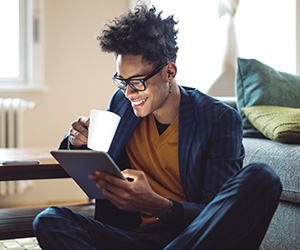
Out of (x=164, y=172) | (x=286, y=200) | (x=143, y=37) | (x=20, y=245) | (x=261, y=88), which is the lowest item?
(x=20, y=245)

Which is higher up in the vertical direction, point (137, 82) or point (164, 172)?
point (137, 82)

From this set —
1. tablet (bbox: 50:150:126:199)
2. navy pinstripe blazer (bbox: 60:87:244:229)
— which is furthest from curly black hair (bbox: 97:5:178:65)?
tablet (bbox: 50:150:126:199)

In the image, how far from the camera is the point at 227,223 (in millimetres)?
1047

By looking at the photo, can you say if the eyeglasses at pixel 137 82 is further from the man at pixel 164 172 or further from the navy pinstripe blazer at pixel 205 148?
the navy pinstripe blazer at pixel 205 148

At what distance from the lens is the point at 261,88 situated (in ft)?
6.50

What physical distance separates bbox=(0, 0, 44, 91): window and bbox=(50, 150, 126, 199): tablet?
1904mm

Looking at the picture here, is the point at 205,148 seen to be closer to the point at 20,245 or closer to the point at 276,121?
the point at 276,121

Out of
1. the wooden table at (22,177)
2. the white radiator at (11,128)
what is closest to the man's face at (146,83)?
the wooden table at (22,177)

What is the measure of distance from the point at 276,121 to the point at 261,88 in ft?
0.91

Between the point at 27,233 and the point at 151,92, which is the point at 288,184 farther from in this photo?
the point at 27,233

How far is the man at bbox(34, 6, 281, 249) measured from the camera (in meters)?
1.06

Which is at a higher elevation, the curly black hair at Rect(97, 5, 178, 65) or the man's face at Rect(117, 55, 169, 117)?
the curly black hair at Rect(97, 5, 178, 65)

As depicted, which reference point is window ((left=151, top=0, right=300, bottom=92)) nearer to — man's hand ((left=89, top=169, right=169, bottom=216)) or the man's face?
the man's face

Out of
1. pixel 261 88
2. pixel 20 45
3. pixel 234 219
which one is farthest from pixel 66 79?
pixel 234 219
